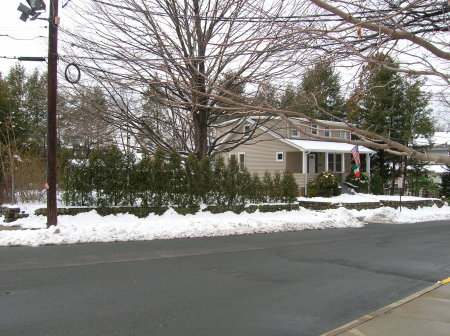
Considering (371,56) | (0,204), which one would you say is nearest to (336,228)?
(371,56)

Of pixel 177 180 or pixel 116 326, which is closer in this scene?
pixel 116 326

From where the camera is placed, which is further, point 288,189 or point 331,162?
point 331,162

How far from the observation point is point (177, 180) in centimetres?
1641

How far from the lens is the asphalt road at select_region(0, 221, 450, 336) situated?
5.14m

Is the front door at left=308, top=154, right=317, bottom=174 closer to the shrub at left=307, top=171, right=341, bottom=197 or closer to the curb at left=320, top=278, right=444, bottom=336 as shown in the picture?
the shrub at left=307, top=171, right=341, bottom=197

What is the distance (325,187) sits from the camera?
90.2 ft

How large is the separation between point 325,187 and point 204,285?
21.7 metres

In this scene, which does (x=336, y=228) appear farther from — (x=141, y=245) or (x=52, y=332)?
(x=52, y=332)

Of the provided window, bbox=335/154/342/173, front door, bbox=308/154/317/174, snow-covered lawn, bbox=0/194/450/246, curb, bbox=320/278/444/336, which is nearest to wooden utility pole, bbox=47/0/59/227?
snow-covered lawn, bbox=0/194/450/246

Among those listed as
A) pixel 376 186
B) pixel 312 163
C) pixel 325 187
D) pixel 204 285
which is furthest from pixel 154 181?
pixel 376 186

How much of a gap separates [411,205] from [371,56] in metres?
22.6

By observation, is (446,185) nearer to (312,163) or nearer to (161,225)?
(312,163)

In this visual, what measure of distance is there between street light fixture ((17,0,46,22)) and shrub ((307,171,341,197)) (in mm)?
20559

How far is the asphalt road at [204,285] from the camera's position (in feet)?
16.9
